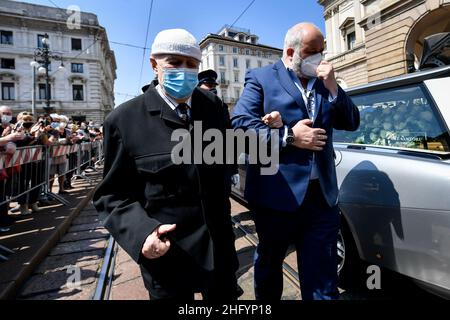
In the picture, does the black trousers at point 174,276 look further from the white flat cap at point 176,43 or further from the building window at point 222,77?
the building window at point 222,77

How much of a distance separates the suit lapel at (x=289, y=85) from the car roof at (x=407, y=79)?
0.92 meters

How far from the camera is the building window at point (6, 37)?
119 feet

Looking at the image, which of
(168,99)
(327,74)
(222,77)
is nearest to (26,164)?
(168,99)

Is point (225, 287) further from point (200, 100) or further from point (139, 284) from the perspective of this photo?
point (139, 284)

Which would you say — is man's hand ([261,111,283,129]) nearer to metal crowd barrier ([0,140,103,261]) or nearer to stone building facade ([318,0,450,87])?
metal crowd barrier ([0,140,103,261])

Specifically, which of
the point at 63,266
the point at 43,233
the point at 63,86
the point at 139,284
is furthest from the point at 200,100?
the point at 63,86

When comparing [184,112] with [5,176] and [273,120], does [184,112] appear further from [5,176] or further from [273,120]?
[5,176]

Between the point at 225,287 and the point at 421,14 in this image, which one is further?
the point at 421,14

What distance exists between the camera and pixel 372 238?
204 cm

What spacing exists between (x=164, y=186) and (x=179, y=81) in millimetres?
526

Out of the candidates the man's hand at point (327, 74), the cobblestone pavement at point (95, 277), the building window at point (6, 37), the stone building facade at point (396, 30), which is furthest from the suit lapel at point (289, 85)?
the building window at point (6, 37)
